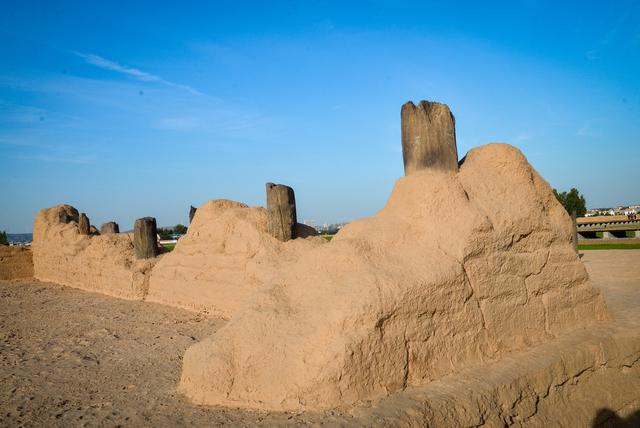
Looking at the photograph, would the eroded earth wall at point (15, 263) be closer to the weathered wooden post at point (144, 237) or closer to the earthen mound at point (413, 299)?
the weathered wooden post at point (144, 237)

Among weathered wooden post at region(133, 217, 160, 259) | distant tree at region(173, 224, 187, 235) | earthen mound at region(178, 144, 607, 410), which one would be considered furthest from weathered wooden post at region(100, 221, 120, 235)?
distant tree at region(173, 224, 187, 235)

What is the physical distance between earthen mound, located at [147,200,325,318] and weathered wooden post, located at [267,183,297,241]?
0.13m

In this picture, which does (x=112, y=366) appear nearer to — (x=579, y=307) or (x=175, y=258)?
(x=175, y=258)

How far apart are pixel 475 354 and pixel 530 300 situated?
93 centimetres

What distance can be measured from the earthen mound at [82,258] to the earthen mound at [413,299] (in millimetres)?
6075

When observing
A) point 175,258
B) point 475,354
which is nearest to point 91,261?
point 175,258

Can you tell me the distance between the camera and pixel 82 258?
10.5 metres

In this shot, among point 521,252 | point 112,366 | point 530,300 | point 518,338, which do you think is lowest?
point 112,366

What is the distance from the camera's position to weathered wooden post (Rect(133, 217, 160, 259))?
9.36 meters

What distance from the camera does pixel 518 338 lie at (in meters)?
3.94

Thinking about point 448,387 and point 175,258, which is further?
point 175,258

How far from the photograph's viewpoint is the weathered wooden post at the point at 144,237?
30.7 ft

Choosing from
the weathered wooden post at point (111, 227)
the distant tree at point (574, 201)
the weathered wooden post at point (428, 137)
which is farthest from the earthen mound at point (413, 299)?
the distant tree at point (574, 201)

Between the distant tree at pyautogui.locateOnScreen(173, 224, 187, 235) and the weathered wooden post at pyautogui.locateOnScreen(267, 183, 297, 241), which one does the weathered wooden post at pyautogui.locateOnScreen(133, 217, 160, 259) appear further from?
the distant tree at pyautogui.locateOnScreen(173, 224, 187, 235)
